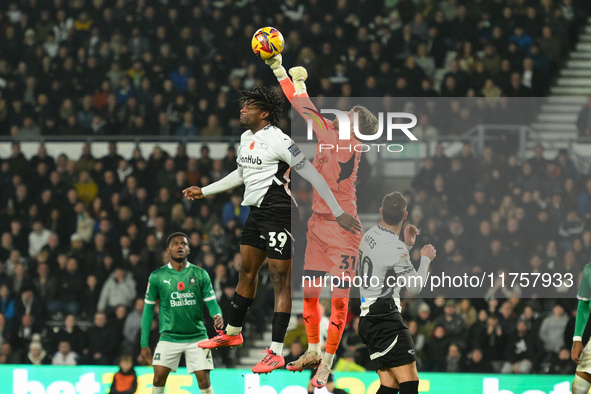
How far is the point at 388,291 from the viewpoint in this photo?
28.3ft

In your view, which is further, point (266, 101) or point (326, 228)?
point (326, 228)

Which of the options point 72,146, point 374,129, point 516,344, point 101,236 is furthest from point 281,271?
point 72,146

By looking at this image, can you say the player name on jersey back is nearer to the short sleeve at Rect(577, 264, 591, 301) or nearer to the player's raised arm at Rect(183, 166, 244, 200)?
the player's raised arm at Rect(183, 166, 244, 200)

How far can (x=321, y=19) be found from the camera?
18344 mm

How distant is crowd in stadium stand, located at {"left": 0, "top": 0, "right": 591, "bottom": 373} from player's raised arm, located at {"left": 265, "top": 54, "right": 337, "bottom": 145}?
1.76 m

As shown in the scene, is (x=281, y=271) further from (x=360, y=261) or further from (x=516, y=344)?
(x=516, y=344)

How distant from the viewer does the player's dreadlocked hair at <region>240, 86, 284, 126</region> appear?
27.6 ft

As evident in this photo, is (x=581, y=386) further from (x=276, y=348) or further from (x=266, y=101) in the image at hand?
(x=266, y=101)

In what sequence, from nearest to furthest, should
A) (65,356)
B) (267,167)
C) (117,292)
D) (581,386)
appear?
(267,167)
(581,386)
(65,356)
(117,292)

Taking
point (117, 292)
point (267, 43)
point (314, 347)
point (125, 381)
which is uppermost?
point (267, 43)

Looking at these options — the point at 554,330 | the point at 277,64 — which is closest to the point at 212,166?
the point at 554,330

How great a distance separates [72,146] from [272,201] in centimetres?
997

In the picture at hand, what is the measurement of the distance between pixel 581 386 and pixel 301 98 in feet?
14.6

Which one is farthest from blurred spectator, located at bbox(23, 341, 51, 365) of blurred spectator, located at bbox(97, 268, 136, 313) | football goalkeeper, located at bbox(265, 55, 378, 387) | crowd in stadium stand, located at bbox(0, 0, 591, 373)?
football goalkeeper, located at bbox(265, 55, 378, 387)
